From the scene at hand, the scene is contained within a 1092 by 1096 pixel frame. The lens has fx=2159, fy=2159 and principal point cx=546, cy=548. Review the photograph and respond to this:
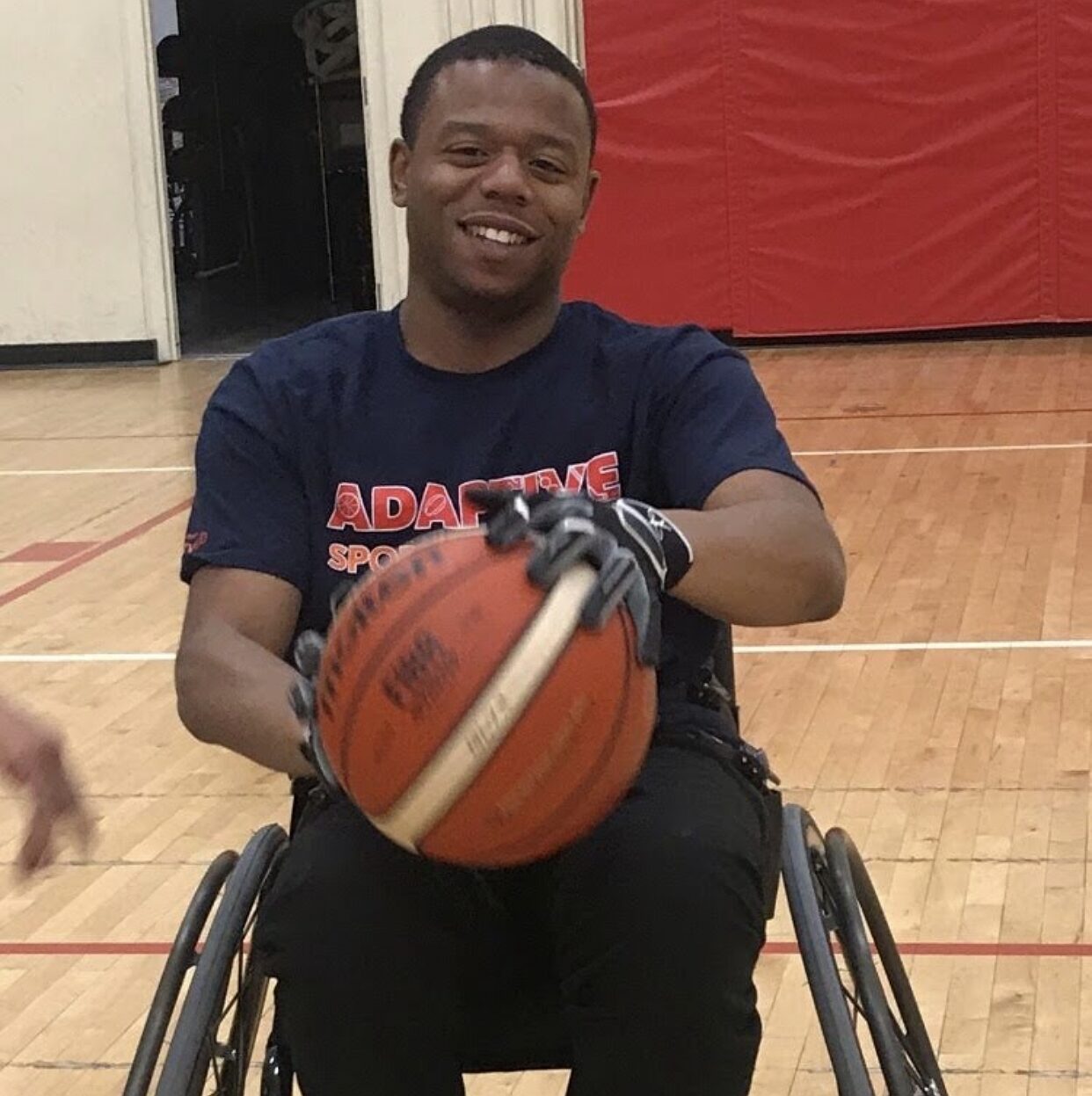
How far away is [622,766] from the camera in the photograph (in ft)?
5.47

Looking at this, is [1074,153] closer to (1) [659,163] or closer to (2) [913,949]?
(1) [659,163]

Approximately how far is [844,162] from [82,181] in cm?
407

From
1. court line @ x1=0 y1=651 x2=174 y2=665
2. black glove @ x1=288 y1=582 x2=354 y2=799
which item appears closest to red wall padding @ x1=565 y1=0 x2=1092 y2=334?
court line @ x1=0 y1=651 x2=174 y2=665

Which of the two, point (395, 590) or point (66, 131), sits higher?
point (395, 590)

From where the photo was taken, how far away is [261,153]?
Result: 48.4 feet

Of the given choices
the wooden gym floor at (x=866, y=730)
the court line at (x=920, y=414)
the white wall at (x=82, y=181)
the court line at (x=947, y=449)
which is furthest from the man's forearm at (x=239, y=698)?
the white wall at (x=82, y=181)

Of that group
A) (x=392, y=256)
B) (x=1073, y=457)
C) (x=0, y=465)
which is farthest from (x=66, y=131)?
(x=1073, y=457)

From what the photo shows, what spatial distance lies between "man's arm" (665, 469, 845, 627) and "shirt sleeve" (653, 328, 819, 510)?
16 mm

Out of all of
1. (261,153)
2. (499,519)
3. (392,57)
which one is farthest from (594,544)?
(261,153)

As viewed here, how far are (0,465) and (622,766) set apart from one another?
7156 mm

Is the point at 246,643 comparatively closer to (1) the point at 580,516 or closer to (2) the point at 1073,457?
(1) the point at 580,516

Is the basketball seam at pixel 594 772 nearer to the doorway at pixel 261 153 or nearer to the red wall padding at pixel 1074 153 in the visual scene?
the red wall padding at pixel 1074 153

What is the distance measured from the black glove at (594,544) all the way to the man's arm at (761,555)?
0.13 meters

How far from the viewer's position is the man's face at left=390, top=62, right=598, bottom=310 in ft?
6.90
